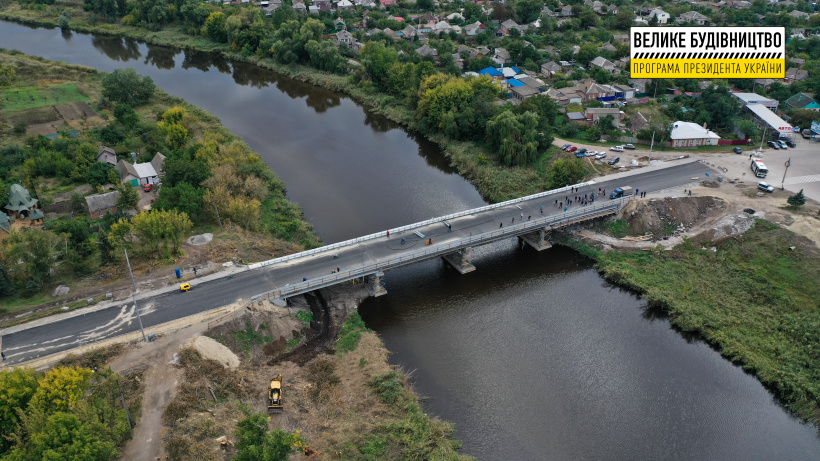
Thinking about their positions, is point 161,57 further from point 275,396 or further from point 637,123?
point 275,396

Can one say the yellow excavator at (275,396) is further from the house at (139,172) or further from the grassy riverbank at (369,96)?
the house at (139,172)

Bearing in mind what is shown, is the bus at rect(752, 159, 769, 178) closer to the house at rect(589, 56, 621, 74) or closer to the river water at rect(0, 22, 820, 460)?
the river water at rect(0, 22, 820, 460)

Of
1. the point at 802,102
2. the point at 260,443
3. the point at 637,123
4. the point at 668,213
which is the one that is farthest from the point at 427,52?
the point at 260,443

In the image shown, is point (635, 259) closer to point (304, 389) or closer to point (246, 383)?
point (304, 389)

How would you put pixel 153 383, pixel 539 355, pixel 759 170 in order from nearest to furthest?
pixel 153 383
pixel 539 355
pixel 759 170

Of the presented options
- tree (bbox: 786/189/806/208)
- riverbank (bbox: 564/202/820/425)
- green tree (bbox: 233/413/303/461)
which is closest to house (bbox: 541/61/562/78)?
riverbank (bbox: 564/202/820/425)

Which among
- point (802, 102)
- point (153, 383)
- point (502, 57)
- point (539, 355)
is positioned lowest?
point (539, 355)

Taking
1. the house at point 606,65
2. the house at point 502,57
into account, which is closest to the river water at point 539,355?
the house at point 502,57
